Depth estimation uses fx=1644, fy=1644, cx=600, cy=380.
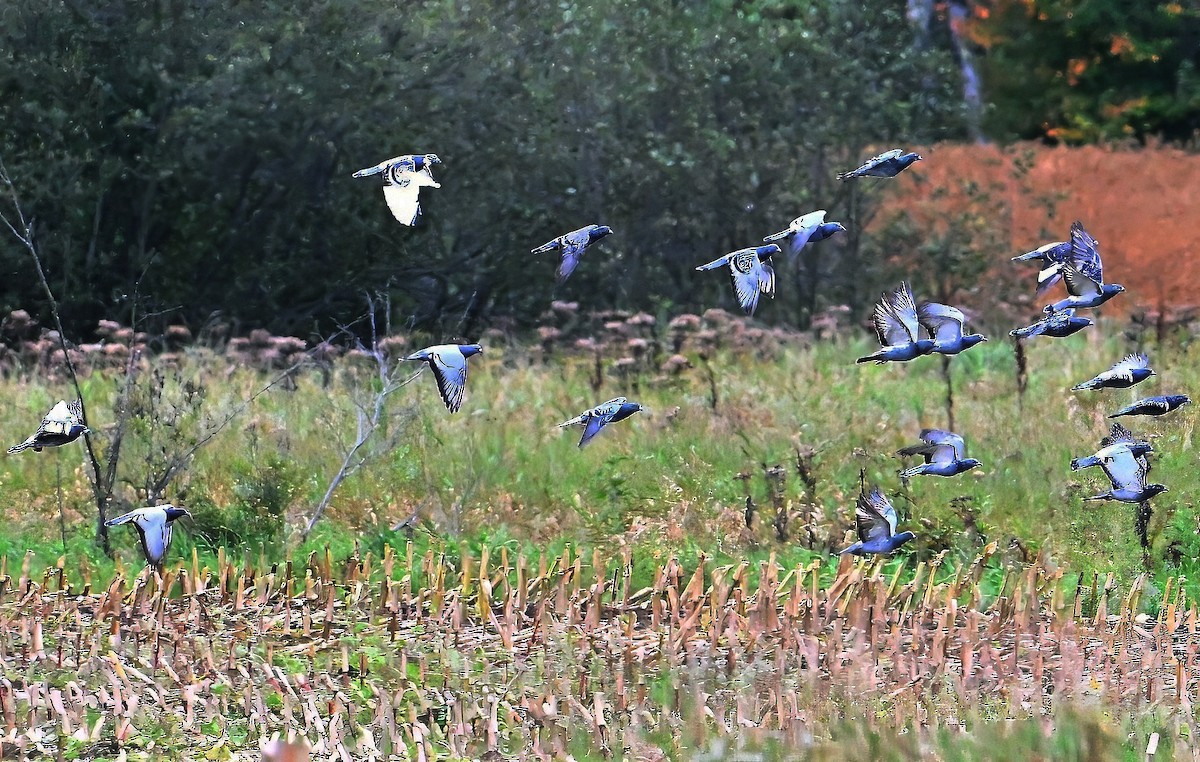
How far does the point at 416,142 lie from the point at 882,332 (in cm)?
776

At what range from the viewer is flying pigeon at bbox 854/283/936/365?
4.71 metres

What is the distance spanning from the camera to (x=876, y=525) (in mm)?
5461

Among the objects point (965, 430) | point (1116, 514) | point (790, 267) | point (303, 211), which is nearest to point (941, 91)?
point (790, 267)

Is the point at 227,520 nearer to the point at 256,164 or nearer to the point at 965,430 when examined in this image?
the point at 965,430

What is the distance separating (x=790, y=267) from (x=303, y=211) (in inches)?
150

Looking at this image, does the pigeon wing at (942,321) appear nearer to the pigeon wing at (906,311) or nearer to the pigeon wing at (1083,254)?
the pigeon wing at (906,311)

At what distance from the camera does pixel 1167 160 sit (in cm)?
2081

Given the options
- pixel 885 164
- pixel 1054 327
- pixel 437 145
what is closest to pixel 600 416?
pixel 885 164

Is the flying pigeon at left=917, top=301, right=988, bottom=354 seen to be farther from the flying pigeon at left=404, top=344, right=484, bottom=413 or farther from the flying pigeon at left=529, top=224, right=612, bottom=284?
the flying pigeon at left=404, top=344, right=484, bottom=413

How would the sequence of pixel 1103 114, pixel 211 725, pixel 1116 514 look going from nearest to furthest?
pixel 211 725
pixel 1116 514
pixel 1103 114

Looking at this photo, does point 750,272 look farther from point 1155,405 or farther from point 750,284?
point 1155,405

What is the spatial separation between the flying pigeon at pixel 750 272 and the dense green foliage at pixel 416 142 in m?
7.22

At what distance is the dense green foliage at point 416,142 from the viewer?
1171 centimetres

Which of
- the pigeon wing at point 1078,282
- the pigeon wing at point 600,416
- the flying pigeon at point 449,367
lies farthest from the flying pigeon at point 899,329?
the flying pigeon at point 449,367
